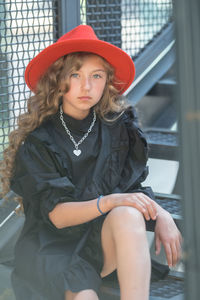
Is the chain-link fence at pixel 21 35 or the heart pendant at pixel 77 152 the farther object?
the chain-link fence at pixel 21 35

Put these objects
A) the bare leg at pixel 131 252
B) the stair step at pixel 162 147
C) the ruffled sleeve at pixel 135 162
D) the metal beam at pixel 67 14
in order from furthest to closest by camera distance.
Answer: the stair step at pixel 162 147 < the metal beam at pixel 67 14 < the ruffled sleeve at pixel 135 162 < the bare leg at pixel 131 252

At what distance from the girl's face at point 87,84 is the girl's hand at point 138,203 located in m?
0.43

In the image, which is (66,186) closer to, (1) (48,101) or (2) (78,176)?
(2) (78,176)

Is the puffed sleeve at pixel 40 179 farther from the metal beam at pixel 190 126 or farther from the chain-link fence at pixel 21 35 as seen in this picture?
the metal beam at pixel 190 126

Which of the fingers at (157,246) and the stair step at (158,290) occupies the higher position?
the fingers at (157,246)

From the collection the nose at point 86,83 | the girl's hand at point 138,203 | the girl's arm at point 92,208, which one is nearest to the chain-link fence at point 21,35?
the nose at point 86,83

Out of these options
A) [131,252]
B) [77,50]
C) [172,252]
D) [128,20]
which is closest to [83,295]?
[131,252]

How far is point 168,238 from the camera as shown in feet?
6.68

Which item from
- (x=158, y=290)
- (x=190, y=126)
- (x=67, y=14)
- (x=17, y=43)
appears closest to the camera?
(x=190, y=126)

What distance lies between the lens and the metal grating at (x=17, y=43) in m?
2.52

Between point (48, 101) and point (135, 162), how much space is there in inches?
17.7

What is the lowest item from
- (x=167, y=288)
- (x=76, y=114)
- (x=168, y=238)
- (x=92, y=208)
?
(x=167, y=288)

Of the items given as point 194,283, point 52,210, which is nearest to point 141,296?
point 52,210

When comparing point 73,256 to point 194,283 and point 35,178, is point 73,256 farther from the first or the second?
point 194,283
